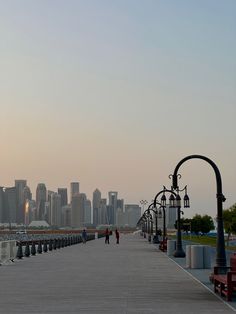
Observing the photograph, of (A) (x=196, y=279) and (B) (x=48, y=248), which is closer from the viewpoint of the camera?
(A) (x=196, y=279)

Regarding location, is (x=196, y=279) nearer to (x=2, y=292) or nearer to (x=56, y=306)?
(x=2, y=292)

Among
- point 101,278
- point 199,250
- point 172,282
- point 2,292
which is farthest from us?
point 199,250

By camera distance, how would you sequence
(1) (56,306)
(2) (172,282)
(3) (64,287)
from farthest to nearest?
(2) (172,282) → (3) (64,287) → (1) (56,306)

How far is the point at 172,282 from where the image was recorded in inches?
888

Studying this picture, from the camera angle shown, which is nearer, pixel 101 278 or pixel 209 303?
pixel 209 303

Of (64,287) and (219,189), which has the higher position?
(219,189)

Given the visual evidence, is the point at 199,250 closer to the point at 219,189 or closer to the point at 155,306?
the point at 219,189

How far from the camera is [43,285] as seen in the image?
2148 centimetres

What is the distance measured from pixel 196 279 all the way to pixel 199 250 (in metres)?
5.16

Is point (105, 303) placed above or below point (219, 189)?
below

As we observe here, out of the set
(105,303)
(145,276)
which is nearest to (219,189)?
(145,276)

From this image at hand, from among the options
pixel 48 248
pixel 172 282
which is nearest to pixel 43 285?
pixel 172 282

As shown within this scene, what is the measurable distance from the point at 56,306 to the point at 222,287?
4646 millimetres

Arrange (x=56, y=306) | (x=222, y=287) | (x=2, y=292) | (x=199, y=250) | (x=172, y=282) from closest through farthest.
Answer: (x=56, y=306), (x=222, y=287), (x=2, y=292), (x=172, y=282), (x=199, y=250)
